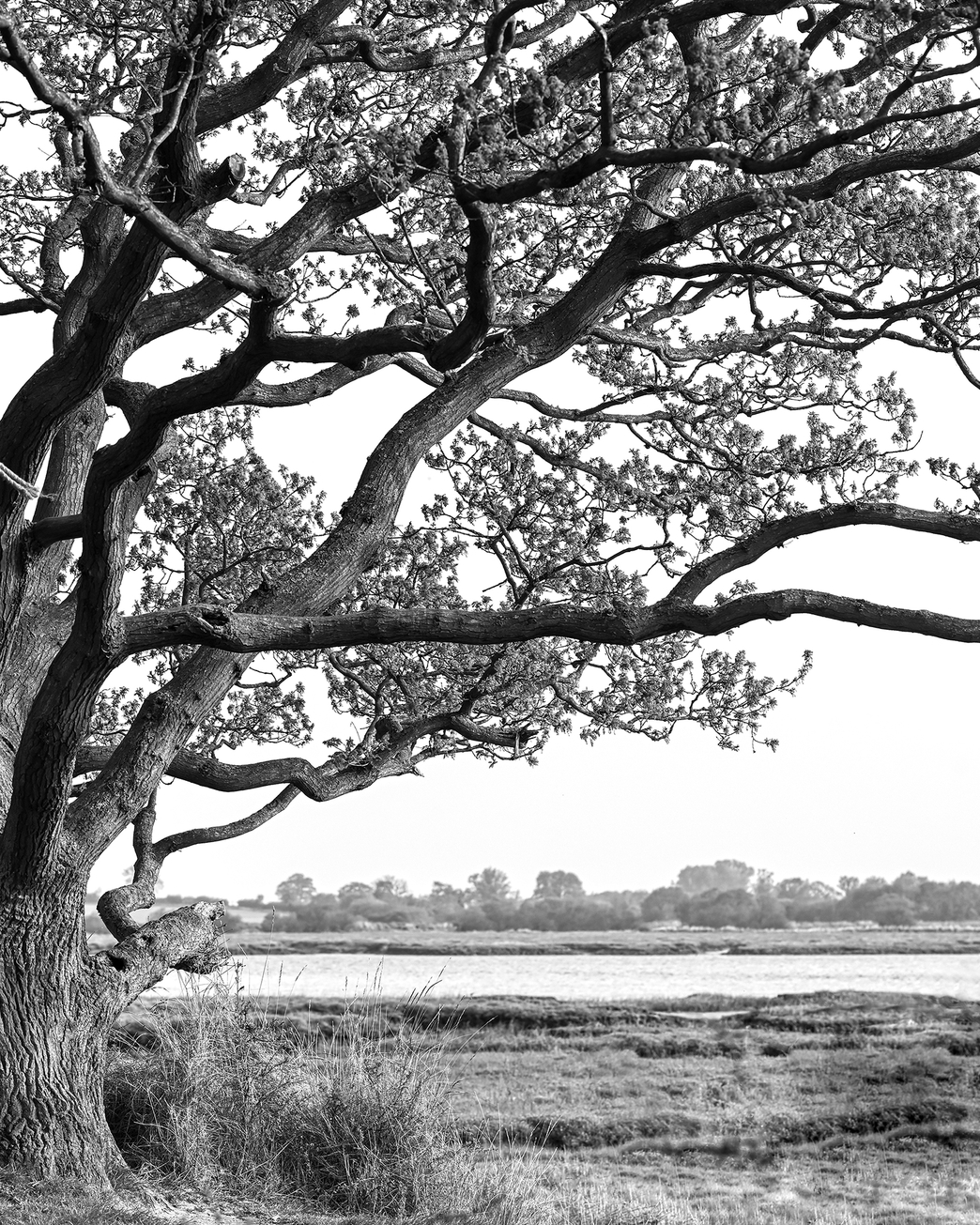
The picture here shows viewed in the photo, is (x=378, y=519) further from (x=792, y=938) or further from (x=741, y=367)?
(x=792, y=938)

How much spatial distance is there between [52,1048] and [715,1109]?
468 inches

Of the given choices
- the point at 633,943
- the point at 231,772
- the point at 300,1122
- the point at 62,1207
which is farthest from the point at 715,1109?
the point at 633,943

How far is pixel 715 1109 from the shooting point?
1670cm

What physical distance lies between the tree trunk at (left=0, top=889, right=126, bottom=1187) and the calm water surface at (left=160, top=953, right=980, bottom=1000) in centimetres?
1657

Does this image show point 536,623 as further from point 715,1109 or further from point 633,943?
point 633,943

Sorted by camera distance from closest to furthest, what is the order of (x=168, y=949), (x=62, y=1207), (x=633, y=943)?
(x=62, y=1207) < (x=168, y=949) < (x=633, y=943)

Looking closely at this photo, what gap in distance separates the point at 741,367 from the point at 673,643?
2.33 meters

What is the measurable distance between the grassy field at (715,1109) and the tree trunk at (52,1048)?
1.29 m

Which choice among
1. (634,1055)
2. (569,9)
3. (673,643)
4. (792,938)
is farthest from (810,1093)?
(792,938)

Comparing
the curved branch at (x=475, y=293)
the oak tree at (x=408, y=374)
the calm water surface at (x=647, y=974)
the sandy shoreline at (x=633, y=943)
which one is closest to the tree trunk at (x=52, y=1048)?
the oak tree at (x=408, y=374)

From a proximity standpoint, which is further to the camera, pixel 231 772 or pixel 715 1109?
pixel 715 1109

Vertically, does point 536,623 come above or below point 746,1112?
above

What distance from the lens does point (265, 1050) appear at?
325 inches

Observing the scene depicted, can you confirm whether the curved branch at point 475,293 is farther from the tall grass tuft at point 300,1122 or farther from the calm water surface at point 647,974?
the calm water surface at point 647,974
